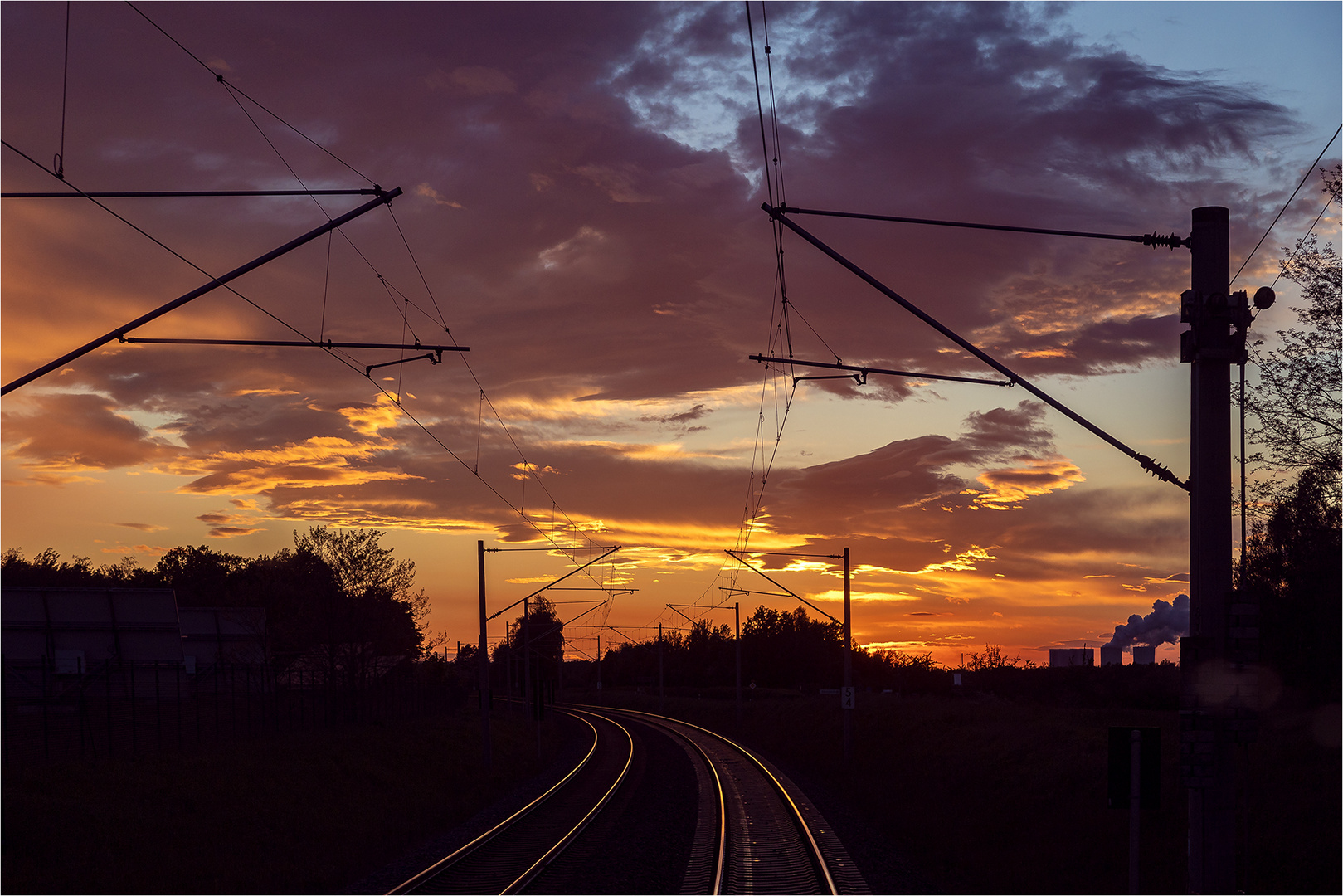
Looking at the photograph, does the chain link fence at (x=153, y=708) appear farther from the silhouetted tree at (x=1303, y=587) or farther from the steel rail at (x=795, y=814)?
the silhouetted tree at (x=1303, y=587)

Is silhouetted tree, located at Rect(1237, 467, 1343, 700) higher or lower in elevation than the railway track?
higher

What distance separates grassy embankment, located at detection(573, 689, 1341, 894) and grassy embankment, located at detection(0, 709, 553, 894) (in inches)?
473

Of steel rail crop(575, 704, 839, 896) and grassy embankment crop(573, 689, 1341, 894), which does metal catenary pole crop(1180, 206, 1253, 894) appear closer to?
grassy embankment crop(573, 689, 1341, 894)

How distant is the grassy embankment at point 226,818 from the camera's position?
806 inches

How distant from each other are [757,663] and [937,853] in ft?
487

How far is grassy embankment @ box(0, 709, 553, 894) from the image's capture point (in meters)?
20.5

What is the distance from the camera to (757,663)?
16988 centimetres

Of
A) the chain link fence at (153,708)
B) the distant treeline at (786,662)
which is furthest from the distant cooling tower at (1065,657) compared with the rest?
the chain link fence at (153,708)

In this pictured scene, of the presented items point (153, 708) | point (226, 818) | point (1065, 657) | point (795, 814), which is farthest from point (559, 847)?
point (1065, 657)

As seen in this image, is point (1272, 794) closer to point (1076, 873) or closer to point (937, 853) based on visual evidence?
point (1076, 873)

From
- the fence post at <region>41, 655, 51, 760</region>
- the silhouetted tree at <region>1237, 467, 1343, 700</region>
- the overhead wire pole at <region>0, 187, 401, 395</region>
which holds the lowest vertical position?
the fence post at <region>41, 655, 51, 760</region>

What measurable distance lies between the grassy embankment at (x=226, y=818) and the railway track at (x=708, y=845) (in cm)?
222

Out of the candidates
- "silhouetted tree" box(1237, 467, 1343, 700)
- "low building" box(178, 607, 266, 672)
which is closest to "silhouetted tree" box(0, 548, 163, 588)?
"low building" box(178, 607, 266, 672)

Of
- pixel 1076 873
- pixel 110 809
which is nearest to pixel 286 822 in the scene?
pixel 110 809
